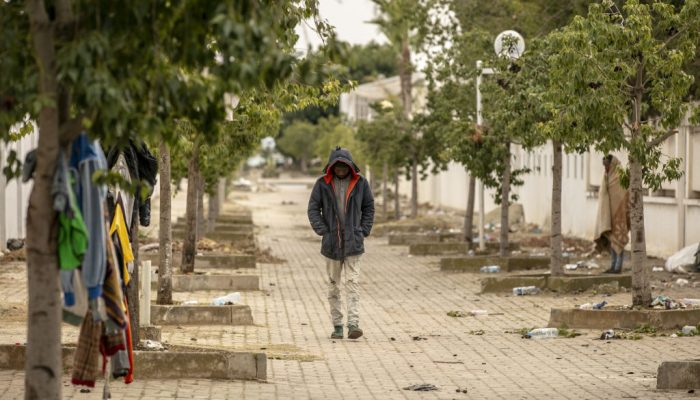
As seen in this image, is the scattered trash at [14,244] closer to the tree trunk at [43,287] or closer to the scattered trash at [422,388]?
the scattered trash at [422,388]

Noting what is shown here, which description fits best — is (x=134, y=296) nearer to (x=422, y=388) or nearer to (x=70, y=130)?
(x=422, y=388)

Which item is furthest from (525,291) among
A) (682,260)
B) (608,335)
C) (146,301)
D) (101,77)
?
(101,77)

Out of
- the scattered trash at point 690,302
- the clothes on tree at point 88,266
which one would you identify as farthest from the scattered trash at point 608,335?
the clothes on tree at point 88,266

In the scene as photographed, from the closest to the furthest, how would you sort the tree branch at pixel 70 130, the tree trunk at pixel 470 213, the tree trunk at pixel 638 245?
the tree branch at pixel 70 130, the tree trunk at pixel 638 245, the tree trunk at pixel 470 213

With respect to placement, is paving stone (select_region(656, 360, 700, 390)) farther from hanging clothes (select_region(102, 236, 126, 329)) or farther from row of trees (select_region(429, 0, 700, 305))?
hanging clothes (select_region(102, 236, 126, 329))

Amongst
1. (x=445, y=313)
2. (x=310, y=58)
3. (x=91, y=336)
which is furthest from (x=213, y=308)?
(x=310, y=58)

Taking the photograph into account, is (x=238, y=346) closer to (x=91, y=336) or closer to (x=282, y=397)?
(x=282, y=397)

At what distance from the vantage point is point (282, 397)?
9.77 metres

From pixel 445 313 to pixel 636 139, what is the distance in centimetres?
386

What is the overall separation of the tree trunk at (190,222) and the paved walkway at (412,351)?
3.50 ft

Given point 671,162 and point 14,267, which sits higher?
point 671,162

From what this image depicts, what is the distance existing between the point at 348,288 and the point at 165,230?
2252 millimetres

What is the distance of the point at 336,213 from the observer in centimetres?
1404

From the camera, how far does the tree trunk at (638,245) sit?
567 inches
